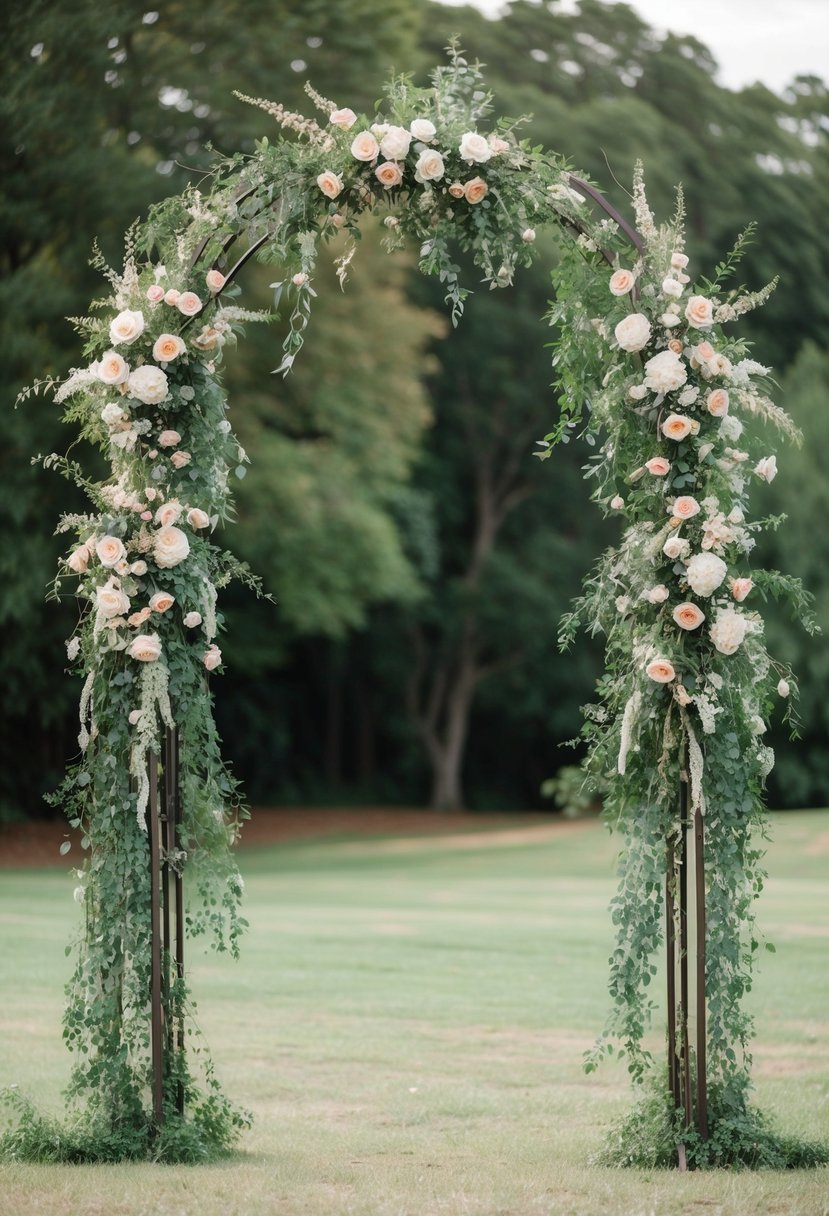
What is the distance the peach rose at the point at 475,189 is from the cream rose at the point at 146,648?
2181 millimetres

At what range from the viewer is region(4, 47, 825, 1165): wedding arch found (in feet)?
18.8

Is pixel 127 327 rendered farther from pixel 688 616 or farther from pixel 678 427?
pixel 688 616

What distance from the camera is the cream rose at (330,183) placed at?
19.2ft

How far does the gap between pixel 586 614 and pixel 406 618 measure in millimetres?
26680

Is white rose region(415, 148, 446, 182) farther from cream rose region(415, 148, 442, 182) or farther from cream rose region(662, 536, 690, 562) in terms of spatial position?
cream rose region(662, 536, 690, 562)

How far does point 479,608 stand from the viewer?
31797 mm

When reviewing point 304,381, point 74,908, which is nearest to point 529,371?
point 304,381

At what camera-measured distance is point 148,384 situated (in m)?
5.90

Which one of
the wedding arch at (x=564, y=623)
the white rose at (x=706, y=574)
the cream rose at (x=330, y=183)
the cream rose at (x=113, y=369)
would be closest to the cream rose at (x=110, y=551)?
the wedding arch at (x=564, y=623)

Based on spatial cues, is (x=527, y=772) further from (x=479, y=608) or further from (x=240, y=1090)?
(x=240, y=1090)

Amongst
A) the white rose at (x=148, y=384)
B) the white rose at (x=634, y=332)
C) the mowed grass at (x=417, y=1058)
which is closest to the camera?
the mowed grass at (x=417, y=1058)

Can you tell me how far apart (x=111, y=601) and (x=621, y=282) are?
7.82ft

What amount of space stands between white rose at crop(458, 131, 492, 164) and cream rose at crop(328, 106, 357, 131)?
0.46 meters

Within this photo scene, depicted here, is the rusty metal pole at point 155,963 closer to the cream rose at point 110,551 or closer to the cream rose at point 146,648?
the cream rose at point 146,648
